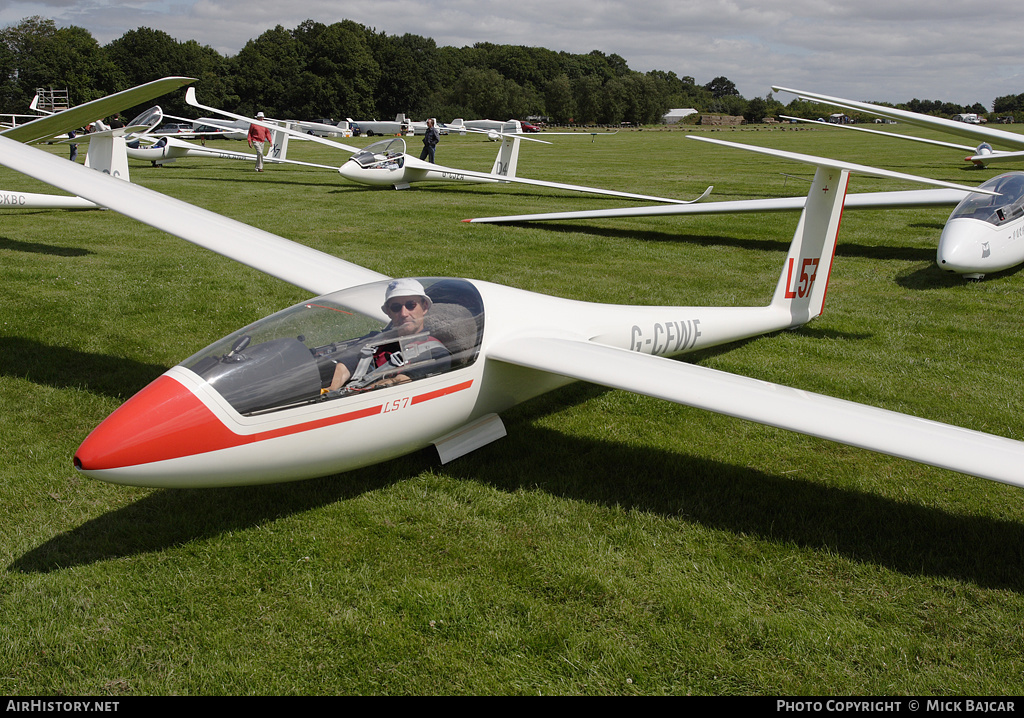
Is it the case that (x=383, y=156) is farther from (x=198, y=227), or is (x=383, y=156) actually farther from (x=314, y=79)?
(x=314, y=79)

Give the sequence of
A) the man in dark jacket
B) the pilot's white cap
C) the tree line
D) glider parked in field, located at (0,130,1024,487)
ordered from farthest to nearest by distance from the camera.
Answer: the tree line, the man in dark jacket, the pilot's white cap, glider parked in field, located at (0,130,1024,487)

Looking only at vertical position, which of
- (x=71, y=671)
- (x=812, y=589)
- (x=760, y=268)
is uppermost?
(x=760, y=268)

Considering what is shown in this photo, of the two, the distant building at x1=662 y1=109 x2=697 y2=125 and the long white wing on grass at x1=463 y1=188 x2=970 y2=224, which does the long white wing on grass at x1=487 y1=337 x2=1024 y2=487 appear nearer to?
the long white wing on grass at x1=463 y1=188 x2=970 y2=224

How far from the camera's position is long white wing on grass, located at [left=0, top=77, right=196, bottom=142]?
7746 mm

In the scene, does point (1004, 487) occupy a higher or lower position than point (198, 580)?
higher

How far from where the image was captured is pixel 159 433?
3.70 m

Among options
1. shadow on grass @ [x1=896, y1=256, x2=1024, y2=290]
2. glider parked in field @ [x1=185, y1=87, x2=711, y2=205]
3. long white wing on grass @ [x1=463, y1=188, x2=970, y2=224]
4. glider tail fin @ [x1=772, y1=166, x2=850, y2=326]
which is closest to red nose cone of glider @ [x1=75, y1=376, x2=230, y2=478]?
glider tail fin @ [x1=772, y1=166, x2=850, y2=326]

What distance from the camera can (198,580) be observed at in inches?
151

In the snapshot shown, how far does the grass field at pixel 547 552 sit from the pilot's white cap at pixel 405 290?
4.17 ft

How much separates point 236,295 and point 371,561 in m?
6.15

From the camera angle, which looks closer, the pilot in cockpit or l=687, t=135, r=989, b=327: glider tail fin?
the pilot in cockpit

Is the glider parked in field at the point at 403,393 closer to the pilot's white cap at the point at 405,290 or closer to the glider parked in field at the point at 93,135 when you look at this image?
the pilot's white cap at the point at 405,290

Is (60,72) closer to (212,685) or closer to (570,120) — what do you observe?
(570,120)

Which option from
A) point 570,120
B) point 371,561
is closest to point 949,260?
point 371,561
